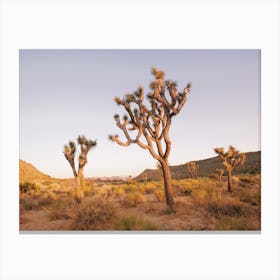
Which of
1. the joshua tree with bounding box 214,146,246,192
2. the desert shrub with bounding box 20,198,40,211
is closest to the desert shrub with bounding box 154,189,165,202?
the joshua tree with bounding box 214,146,246,192

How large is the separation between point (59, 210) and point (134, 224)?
178 centimetres

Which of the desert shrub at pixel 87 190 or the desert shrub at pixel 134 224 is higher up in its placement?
the desert shrub at pixel 87 190

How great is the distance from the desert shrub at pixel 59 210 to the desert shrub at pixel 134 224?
3.97ft

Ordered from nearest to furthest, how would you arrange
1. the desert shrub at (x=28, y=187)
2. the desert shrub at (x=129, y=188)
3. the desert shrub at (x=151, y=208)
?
the desert shrub at (x=151, y=208) → the desert shrub at (x=28, y=187) → the desert shrub at (x=129, y=188)

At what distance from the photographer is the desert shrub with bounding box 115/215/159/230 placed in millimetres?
5898

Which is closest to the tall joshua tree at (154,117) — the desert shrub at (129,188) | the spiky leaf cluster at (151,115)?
the spiky leaf cluster at (151,115)

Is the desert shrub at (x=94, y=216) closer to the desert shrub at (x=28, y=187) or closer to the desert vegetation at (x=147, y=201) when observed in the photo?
the desert vegetation at (x=147, y=201)

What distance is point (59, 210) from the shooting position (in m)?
6.54

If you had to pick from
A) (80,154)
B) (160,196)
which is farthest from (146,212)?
(80,154)

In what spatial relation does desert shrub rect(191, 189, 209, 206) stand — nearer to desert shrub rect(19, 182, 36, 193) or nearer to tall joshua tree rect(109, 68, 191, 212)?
tall joshua tree rect(109, 68, 191, 212)
